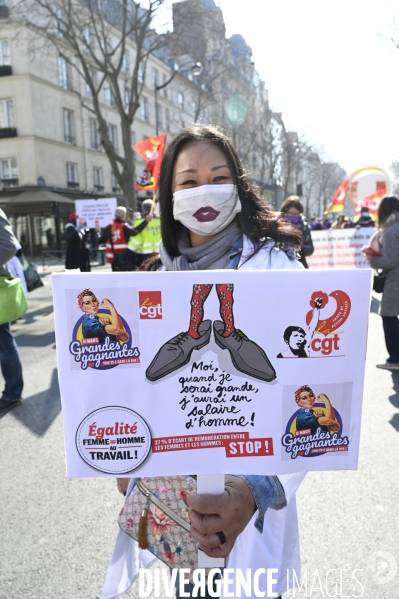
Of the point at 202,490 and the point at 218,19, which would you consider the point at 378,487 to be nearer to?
the point at 202,490

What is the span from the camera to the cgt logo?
3.63 feet

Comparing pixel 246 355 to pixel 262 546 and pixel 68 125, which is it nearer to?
pixel 262 546

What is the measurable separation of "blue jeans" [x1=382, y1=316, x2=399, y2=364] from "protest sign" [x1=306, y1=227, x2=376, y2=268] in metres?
3.19

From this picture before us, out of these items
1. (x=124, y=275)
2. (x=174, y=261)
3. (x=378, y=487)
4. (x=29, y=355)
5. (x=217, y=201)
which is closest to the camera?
(x=124, y=275)

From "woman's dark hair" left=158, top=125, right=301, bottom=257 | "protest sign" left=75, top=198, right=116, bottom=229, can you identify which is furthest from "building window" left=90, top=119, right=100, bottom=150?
"woman's dark hair" left=158, top=125, right=301, bottom=257

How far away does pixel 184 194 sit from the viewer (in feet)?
5.32

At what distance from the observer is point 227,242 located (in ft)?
5.28

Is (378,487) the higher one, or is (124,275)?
(124,275)

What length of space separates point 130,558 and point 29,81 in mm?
28471

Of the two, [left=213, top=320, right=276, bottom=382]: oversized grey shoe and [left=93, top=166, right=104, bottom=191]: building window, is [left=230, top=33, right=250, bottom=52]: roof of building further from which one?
[left=213, top=320, right=276, bottom=382]: oversized grey shoe

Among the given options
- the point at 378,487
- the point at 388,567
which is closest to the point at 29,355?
the point at 378,487

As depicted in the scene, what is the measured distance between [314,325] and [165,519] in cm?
77

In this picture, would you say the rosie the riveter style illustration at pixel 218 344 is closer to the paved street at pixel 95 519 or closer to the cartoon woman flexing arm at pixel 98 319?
the cartoon woman flexing arm at pixel 98 319

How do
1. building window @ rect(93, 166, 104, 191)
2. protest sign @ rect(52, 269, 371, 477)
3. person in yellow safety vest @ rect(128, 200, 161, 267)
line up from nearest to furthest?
1. protest sign @ rect(52, 269, 371, 477)
2. person in yellow safety vest @ rect(128, 200, 161, 267)
3. building window @ rect(93, 166, 104, 191)
